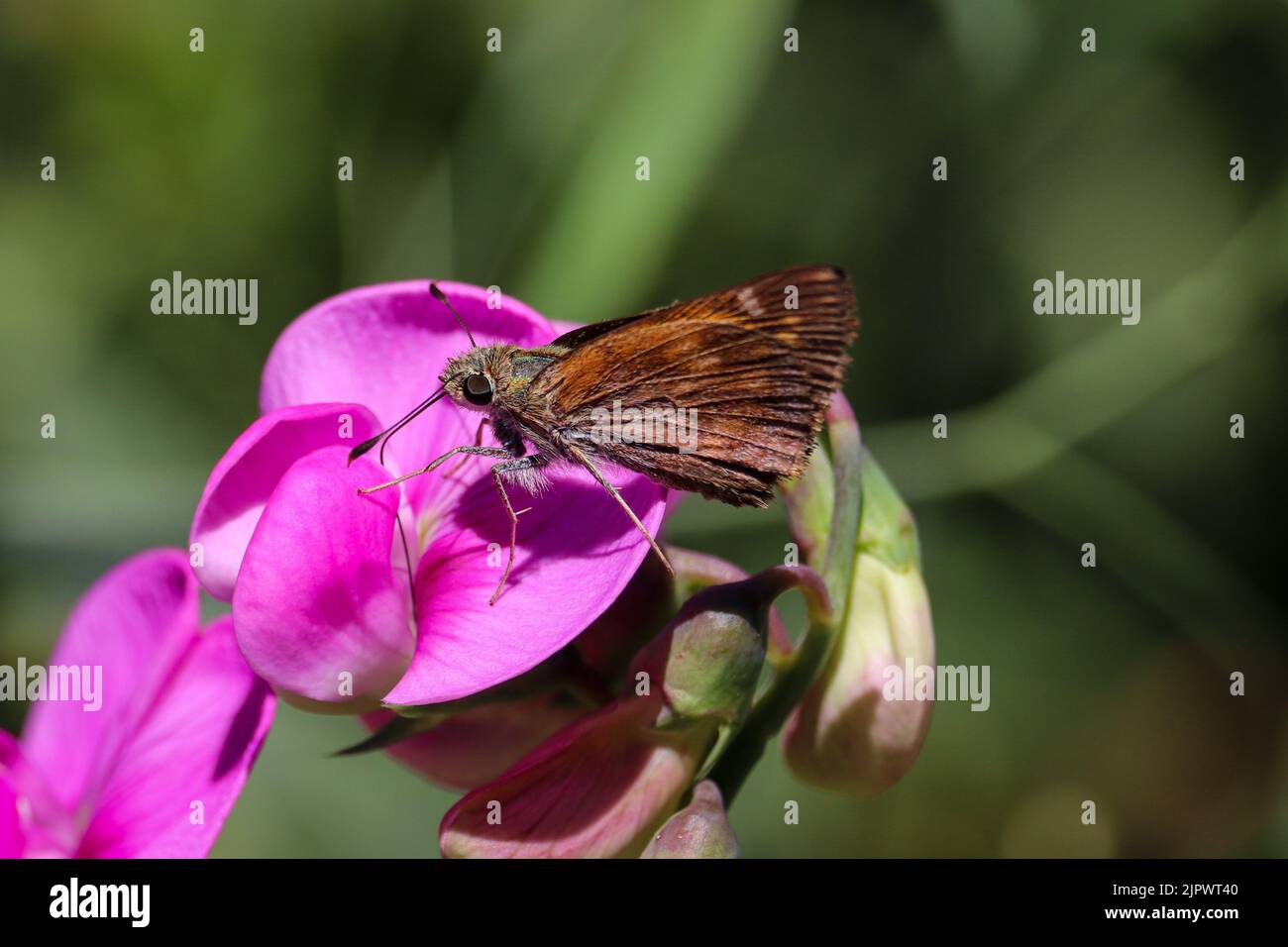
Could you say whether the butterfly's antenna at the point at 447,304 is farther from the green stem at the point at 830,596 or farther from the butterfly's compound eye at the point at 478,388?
the green stem at the point at 830,596

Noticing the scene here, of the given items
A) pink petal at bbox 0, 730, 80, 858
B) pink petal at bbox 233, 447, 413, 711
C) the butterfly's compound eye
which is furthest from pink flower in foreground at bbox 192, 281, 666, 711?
pink petal at bbox 0, 730, 80, 858

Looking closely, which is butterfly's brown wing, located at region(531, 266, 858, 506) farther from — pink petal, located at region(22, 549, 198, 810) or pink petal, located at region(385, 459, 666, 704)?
pink petal, located at region(22, 549, 198, 810)

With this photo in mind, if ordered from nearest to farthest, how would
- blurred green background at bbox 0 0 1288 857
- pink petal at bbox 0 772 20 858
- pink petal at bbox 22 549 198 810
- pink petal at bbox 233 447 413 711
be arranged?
1. pink petal at bbox 233 447 413 711
2. pink petal at bbox 0 772 20 858
3. pink petal at bbox 22 549 198 810
4. blurred green background at bbox 0 0 1288 857

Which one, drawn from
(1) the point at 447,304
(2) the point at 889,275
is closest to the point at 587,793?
(1) the point at 447,304

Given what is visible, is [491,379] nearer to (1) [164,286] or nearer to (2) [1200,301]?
(1) [164,286]

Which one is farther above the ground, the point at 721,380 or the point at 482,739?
the point at 721,380

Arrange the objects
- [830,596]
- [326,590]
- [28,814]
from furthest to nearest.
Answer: [28,814], [830,596], [326,590]

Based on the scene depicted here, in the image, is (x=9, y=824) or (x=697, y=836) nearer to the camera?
(x=697, y=836)

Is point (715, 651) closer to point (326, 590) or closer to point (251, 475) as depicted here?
point (326, 590)
